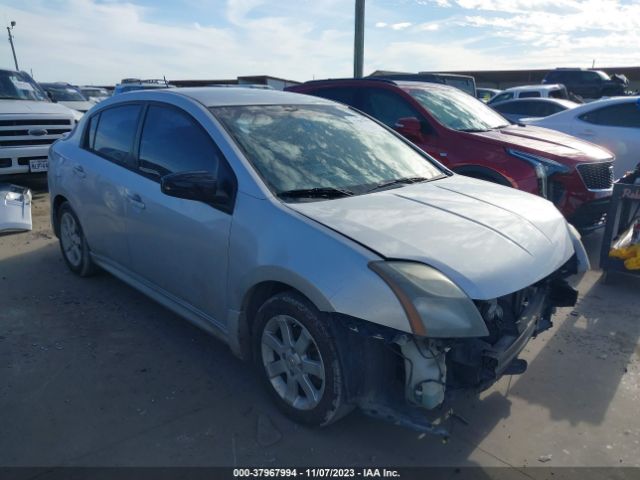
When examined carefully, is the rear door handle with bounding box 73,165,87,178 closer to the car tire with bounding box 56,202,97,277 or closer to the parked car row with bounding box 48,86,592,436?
the parked car row with bounding box 48,86,592,436

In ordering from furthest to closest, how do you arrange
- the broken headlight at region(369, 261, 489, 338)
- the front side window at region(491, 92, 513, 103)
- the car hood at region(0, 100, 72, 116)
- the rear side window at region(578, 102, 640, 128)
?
1. the front side window at region(491, 92, 513, 103)
2. the car hood at region(0, 100, 72, 116)
3. the rear side window at region(578, 102, 640, 128)
4. the broken headlight at region(369, 261, 489, 338)

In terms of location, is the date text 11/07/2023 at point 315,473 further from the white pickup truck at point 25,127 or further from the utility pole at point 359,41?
the utility pole at point 359,41

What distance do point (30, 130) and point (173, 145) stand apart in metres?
6.03

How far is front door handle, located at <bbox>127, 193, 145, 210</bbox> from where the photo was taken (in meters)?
3.47

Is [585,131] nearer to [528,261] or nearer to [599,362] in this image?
[599,362]

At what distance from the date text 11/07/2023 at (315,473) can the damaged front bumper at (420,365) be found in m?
0.30

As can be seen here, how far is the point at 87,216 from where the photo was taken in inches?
168

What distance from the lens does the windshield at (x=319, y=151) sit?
298cm

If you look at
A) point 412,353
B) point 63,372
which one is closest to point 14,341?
point 63,372

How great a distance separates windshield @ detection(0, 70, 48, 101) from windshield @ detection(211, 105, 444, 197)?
7.65m

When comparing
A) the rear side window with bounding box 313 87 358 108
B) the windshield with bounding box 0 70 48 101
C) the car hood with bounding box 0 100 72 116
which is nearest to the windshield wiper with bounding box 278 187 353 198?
the rear side window with bounding box 313 87 358 108

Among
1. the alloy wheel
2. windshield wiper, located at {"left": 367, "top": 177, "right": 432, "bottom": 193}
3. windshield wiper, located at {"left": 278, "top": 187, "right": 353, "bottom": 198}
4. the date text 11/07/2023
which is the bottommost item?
the date text 11/07/2023

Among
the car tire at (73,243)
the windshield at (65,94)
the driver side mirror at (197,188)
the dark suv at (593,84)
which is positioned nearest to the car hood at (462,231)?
the driver side mirror at (197,188)

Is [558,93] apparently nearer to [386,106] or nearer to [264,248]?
[386,106]
